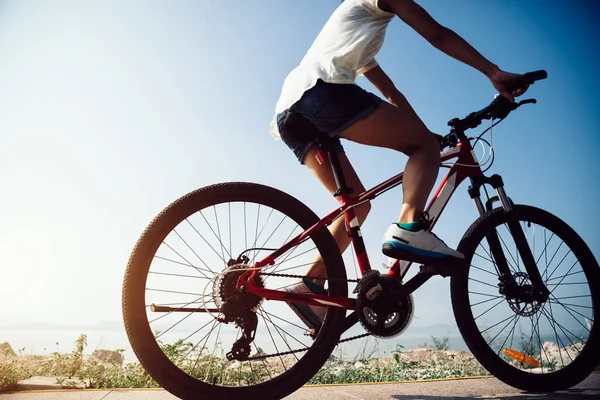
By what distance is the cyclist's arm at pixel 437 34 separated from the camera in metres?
2.15

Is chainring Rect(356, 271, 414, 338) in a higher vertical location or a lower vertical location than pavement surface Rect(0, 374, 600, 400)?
higher

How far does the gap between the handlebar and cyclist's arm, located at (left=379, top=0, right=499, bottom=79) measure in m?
0.16

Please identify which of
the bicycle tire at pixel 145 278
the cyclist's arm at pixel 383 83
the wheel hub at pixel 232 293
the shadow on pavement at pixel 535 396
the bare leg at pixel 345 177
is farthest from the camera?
the cyclist's arm at pixel 383 83

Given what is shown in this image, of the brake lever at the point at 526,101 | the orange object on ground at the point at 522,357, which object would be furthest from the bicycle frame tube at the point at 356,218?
the orange object on ground at the point at 522,357

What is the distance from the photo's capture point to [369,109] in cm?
215

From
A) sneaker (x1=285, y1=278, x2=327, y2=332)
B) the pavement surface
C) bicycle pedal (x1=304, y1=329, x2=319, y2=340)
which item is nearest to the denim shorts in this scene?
sneaker (x1=285, y1=278, x2=327, y2=332)

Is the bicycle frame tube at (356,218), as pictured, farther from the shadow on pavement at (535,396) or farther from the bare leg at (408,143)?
the shadow on pavement at (535,396)

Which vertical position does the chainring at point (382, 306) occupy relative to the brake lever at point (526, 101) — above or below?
below

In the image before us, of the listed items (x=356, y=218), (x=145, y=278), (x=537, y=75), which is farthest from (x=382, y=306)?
(x=537, y=75)

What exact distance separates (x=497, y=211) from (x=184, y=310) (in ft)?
6.30

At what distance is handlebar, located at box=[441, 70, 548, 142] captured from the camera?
217 cm

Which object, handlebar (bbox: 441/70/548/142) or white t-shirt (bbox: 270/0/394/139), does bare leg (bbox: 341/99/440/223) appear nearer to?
white t-shirt (bbox: 270/0/394/139)

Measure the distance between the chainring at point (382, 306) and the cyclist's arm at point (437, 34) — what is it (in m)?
1.20

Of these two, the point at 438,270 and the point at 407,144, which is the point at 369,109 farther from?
the point at 438,270
